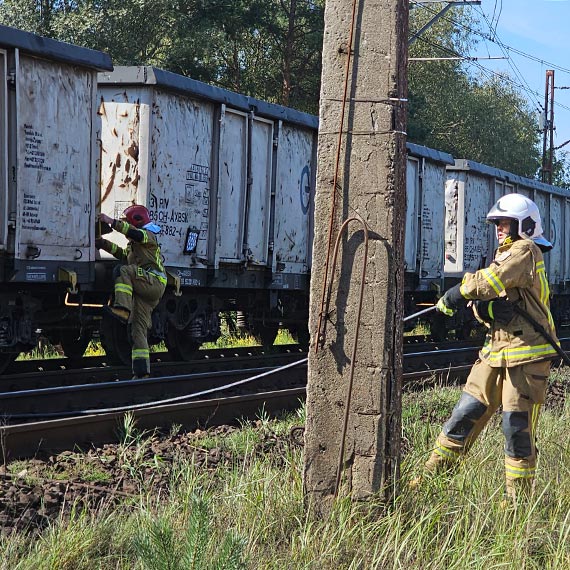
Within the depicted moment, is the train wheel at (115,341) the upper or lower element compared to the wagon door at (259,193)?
lower

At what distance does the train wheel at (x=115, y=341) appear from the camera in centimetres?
1173

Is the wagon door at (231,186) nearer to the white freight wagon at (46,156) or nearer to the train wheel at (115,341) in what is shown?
the train wheel at (115,341)

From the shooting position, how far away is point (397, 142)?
500cm

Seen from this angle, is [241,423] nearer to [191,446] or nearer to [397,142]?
[191,446]

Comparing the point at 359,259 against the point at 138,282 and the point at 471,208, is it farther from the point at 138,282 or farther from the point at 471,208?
the point at 471,208

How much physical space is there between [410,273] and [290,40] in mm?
13722

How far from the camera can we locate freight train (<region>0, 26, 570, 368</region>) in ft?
32.3

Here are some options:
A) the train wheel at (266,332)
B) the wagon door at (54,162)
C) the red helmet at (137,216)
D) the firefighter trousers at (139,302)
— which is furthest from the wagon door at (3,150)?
the train wheel at (266,332)

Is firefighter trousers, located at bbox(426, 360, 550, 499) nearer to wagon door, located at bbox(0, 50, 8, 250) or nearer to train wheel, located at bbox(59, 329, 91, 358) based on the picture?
wagon door, located at bbox(0, 50, 8, 250)

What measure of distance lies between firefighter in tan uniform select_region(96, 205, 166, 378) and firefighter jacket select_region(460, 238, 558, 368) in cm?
528

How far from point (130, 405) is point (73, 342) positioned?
3.92m

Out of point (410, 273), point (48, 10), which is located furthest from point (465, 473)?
point (48, 10)

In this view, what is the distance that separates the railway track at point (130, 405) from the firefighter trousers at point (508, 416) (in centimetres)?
109

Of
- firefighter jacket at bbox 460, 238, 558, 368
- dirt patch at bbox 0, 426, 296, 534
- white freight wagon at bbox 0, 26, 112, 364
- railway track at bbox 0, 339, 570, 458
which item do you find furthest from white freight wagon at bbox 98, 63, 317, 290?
firefighter jacket at bbox 460, 238, 558, 368
